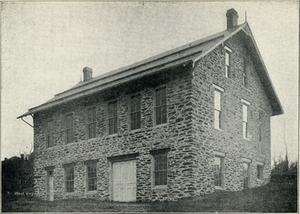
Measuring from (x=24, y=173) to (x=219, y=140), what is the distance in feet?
30.3

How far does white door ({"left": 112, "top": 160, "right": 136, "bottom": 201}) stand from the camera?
1695 cm

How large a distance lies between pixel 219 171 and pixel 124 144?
375 centimetres

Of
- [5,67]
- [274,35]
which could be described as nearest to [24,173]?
[5,67]

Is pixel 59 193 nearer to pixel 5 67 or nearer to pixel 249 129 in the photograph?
pixel 5 67

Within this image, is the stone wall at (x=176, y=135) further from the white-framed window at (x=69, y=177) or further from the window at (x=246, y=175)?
the window at (x=246, y=175)

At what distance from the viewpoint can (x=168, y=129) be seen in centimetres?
1589

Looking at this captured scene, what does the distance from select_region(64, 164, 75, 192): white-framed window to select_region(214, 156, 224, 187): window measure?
21.2 feet

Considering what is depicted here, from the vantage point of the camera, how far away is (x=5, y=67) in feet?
47.1

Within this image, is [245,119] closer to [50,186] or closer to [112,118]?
[112,118]

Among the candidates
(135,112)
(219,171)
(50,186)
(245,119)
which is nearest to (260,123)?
(245,119)

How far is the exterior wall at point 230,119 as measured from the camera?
51.2 ft

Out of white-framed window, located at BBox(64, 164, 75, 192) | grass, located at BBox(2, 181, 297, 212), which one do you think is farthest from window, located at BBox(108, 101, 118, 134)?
grass, located at BBox(2, 181, 297, 212)

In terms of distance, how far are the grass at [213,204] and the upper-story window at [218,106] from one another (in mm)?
2586

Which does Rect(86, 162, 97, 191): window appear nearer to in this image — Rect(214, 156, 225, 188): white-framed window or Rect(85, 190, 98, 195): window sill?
Rect(85, 190, 98, 195): window sill
